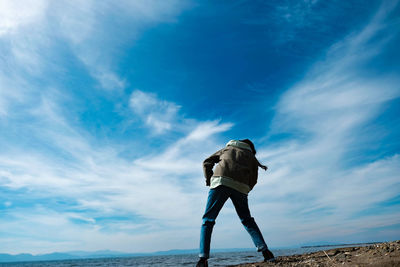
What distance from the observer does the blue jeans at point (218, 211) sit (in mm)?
4788

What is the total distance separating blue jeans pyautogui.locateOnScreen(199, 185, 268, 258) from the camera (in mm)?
4788

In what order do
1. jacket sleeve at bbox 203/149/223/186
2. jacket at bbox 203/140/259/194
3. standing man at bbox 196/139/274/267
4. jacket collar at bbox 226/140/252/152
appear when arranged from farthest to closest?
jacket collar at bbox 226/140/252/152
jacket sleeve at bbox 203/149/223/186
jacket at bbox 203/140/259/194
standing man at bbox 196/139/274/267

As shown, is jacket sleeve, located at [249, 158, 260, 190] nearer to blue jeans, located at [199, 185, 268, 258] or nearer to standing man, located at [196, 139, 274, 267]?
standing man, located at [196, 139, 274, 267]

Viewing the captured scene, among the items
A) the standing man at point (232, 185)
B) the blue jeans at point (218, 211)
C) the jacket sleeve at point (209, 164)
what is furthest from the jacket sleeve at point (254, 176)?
the jacket sleeve at point (209, 164)

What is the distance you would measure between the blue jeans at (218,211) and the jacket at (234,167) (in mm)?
137

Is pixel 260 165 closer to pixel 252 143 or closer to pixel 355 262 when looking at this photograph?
pixel 252 143

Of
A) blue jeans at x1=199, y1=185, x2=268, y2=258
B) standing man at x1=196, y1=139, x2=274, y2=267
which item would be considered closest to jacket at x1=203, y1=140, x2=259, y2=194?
standing man at x1=196, y1=139, x2=274, y2=267

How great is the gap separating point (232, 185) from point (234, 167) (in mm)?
371

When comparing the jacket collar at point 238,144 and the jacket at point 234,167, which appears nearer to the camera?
the jacket at point 234,167

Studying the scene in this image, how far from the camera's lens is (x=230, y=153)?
5441 millimetres

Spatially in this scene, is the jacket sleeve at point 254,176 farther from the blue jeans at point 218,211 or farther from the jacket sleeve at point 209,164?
the jacket sleeve at point 209,164

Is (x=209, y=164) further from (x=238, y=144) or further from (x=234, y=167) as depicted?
(x=238, y=144)

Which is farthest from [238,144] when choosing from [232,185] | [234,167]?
[232,185]

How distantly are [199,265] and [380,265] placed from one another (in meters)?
2.80
